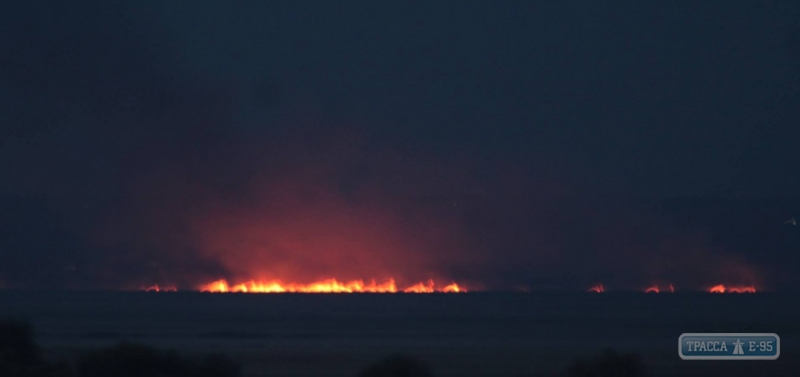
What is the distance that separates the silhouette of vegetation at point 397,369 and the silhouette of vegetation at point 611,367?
3.36 m

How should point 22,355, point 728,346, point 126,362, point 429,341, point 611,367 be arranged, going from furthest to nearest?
1. point 429,341
2. point 611,367
3. point 22,355
4. point 126,362
5. point 728,346

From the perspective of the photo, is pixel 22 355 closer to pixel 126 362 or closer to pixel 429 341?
pixel 126 362

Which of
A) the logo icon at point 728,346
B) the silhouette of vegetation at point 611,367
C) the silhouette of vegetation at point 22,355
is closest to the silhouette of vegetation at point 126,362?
the silhouette of vegetation at point 22,355

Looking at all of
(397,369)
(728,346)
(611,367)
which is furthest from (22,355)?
(728,346)

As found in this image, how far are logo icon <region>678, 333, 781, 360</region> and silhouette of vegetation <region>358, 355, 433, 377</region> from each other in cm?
521

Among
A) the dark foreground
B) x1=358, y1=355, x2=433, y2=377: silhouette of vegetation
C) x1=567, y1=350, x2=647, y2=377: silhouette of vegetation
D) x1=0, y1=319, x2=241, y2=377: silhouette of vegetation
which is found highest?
the dark foreground

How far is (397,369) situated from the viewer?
692 inches

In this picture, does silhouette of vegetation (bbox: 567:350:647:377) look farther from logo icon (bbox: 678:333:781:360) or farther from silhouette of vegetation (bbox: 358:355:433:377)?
silhouette of vegetation (bbox: 358:355:433:377)

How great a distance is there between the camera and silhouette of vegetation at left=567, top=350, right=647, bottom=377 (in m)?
17.7

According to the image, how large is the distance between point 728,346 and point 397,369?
6.36 metres

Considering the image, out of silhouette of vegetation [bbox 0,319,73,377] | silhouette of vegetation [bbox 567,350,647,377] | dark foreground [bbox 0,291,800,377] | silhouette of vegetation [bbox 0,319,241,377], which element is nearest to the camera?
silhouette of vegetation [bbox 0,319,73,377]

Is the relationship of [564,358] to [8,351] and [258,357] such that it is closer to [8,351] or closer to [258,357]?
[258,357]

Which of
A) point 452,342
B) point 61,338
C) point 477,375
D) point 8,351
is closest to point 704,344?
point 477,375

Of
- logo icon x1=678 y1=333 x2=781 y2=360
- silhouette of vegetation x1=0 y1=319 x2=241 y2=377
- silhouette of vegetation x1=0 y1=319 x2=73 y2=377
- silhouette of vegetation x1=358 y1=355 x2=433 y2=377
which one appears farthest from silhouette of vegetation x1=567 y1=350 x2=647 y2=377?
silhouette of vegetation x1=0 y1=319 x2=73 y2=377
